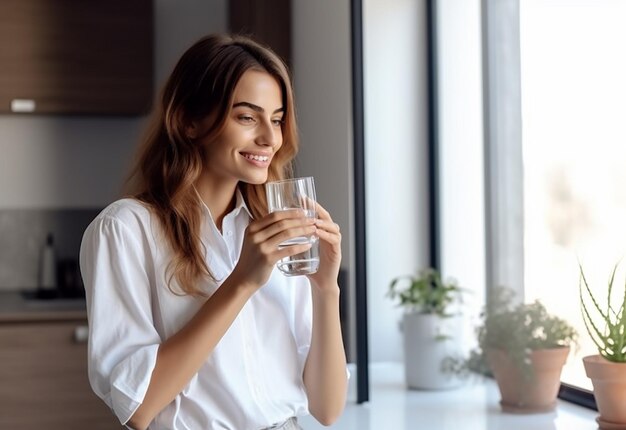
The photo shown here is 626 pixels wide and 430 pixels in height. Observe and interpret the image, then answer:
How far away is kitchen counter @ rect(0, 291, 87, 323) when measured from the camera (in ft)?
10.5

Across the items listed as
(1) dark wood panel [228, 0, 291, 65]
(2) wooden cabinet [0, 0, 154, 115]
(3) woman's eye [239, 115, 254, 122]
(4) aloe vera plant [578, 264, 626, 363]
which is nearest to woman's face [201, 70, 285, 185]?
(3) woman's eye [239, 115, 254, 122]

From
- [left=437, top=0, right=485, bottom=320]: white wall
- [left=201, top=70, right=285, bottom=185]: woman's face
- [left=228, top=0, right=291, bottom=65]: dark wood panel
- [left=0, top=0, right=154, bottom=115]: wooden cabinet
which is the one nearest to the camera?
[left=201, top=70, right=285, bottom=185]: woman's face

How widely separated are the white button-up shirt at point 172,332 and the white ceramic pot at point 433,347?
1001 mm

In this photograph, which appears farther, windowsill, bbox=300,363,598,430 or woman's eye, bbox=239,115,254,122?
windowsill, bbox=300,363,598,430

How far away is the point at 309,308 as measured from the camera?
1.53 m

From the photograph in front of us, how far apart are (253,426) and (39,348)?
6.64 feet

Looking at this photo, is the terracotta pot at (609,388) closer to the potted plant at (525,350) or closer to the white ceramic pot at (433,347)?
the potted plant at (525,350)

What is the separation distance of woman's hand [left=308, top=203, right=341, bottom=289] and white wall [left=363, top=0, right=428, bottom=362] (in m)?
1.24

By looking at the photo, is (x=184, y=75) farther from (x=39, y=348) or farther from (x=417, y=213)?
(x=39, y=348)

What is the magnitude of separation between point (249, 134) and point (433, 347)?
1244 mm

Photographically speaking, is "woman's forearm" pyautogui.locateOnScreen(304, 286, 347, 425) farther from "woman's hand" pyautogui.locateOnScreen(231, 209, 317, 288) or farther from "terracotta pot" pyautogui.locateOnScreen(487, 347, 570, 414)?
"terracotta pot" pyautogui.locateOnScreen(487, 347, 570, 414)

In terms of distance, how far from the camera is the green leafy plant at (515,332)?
2119 mm

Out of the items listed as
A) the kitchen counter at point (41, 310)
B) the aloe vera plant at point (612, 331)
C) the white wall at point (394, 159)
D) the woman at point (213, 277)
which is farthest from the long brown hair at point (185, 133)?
the kitchen counter at point (41, 310)

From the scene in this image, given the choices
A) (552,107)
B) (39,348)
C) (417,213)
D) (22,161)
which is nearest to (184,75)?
(552,107)
